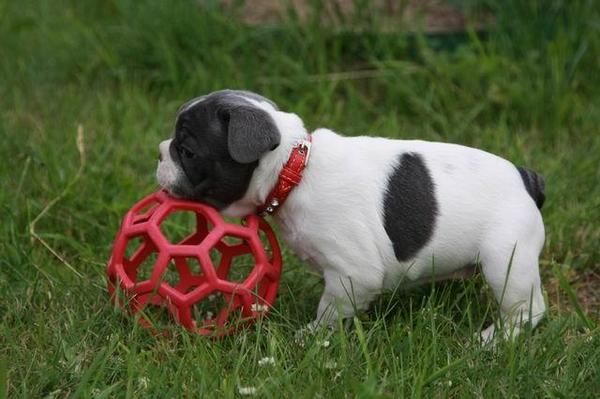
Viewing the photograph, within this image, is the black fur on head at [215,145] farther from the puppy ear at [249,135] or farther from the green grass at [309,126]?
the green grass at [309,126]

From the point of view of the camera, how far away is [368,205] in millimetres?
4078

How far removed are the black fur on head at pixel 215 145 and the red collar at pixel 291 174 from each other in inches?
4.7

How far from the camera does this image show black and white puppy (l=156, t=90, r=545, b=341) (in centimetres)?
406

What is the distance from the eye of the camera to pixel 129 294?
411cm

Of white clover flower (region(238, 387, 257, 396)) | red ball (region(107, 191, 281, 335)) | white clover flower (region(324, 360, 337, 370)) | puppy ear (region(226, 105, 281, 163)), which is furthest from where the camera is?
red ball (region(107, 191, 281, 335))

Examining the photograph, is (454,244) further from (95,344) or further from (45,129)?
(45,129)

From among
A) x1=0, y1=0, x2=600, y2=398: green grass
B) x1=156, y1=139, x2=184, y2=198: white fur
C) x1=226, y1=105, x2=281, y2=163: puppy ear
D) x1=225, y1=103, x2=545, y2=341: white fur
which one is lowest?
x1=0, y1=0, x2=600, y2=398: green grass

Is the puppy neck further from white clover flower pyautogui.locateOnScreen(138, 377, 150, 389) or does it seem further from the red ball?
white clover flower pyautogui.locateOnScreen(138, 377, 150, 389)

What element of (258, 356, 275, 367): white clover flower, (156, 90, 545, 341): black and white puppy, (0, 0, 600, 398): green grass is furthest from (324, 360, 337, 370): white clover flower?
(156, 90, 545, 341): black and white puppy

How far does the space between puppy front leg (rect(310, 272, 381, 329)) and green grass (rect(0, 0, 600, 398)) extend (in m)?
0.10

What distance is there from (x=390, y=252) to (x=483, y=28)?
3.41m

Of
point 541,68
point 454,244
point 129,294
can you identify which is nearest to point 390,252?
point 454,244

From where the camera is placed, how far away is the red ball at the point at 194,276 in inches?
159

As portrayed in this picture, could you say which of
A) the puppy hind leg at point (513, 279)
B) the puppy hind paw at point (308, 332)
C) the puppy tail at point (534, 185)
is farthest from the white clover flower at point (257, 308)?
the puppy tail at point (534, 185)
